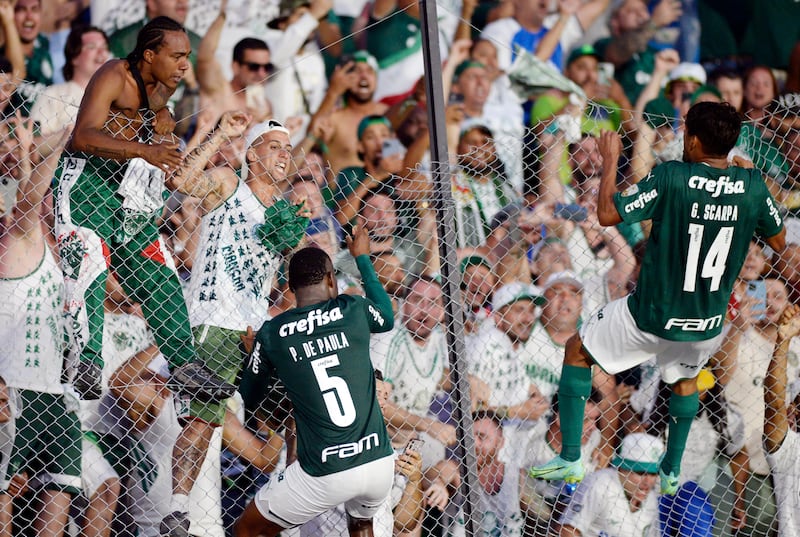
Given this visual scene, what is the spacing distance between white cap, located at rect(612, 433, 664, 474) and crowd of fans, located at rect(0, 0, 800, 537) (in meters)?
0.01

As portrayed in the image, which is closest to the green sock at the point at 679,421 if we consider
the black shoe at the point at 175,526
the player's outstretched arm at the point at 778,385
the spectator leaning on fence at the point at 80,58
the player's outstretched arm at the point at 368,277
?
the player's outstretched arm at the point at 778,385

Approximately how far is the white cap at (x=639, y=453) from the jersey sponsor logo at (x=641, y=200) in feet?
5.80

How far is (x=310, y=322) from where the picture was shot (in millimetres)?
4430

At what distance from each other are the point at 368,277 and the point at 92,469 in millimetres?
1860

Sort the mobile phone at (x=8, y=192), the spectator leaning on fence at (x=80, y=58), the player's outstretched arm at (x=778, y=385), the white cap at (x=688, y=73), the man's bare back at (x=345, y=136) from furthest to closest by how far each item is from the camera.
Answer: the white cap at (x=688, y=73) → the man's bare back at (x=345, y=136) → the spectator leaning on fence at (x=80, y=58) → the player's outstretched arm at (x=778, y=385) → the mobile phone at (x=8, y=192)

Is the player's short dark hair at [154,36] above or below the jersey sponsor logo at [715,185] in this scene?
above

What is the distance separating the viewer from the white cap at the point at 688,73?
8273 mm

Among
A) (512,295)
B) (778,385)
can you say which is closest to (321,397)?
(512,295)

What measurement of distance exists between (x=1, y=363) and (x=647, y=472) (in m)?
3.48

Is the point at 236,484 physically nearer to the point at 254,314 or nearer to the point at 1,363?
the point at 254,314

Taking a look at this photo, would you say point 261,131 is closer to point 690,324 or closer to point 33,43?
point 690,324

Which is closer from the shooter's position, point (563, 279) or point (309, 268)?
point (309, 268)

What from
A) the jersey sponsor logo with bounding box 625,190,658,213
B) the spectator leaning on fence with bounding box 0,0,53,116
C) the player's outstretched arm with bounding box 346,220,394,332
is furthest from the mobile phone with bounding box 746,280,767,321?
the spectator leaning on fence with bounding box 0,0,53,116

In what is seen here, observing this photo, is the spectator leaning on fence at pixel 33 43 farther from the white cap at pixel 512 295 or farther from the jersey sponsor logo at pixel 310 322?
the jersey sponsor logo at pixel 310 322
